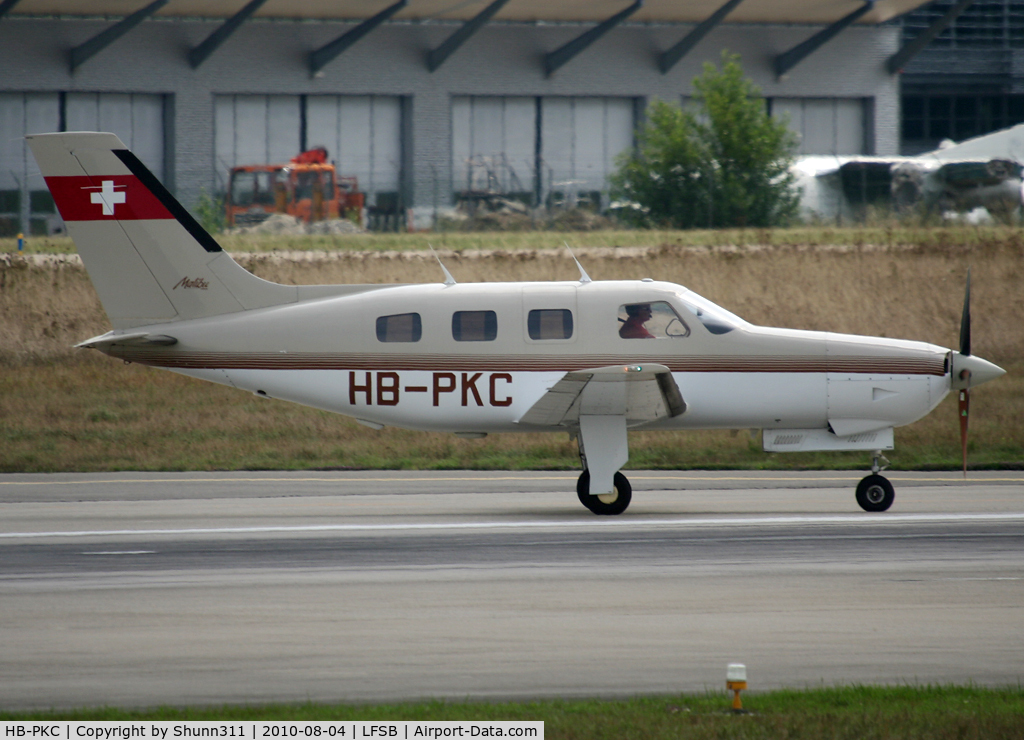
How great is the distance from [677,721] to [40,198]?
37667 mm

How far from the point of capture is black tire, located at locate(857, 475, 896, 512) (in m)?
13.7

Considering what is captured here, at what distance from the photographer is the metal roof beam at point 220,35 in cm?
4044

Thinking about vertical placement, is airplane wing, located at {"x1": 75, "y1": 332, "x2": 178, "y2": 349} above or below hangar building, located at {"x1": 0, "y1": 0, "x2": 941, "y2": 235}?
below

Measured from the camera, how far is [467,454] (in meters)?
19.5

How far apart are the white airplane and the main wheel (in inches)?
0.5

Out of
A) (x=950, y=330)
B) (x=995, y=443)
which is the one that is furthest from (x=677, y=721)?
(x=950, y=330)

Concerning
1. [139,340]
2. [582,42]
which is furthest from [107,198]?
[582,42]

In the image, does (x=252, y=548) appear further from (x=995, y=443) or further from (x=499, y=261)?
(x=499, y=261)

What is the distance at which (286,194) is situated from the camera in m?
38.6

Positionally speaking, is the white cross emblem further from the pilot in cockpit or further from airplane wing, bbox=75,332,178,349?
the pilot in cockpit

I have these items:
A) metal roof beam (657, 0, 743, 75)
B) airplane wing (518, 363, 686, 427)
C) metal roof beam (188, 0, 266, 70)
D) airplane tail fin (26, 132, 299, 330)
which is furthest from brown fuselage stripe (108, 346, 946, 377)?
metal roof beam (657, 0, 743, 75)

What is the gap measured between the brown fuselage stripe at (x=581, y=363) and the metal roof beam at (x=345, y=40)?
3048 cm

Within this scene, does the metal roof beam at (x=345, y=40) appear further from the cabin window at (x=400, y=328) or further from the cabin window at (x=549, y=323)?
the cabin window at (x=549, y=323)

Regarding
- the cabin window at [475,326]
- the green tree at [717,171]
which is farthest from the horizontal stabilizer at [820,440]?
the green tree at [717,171]
